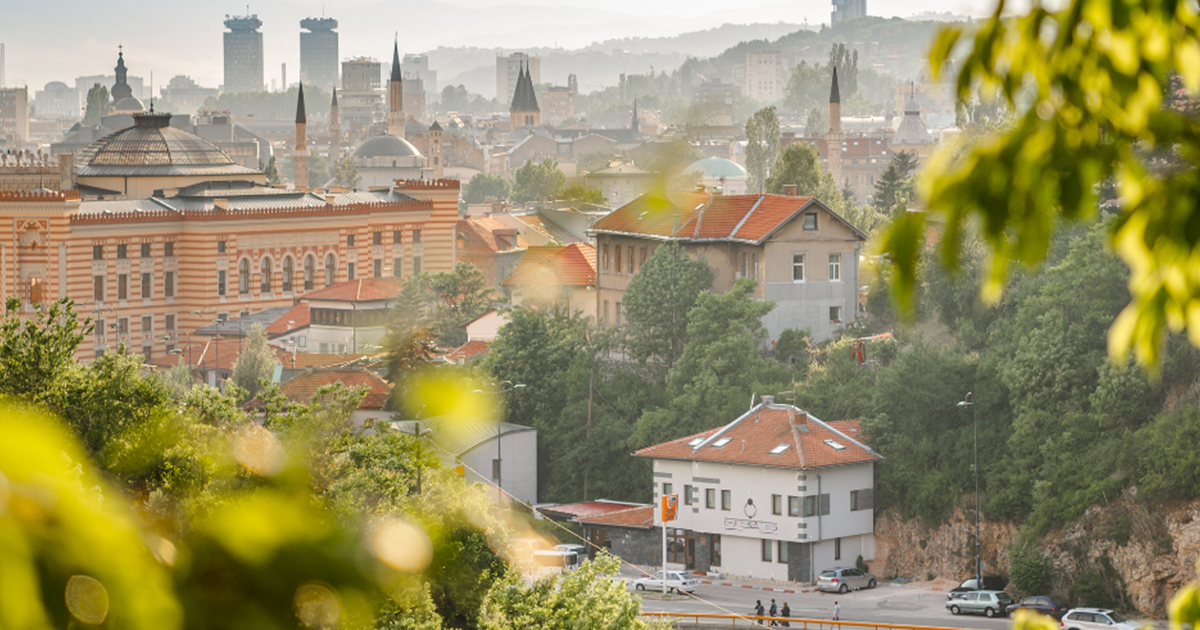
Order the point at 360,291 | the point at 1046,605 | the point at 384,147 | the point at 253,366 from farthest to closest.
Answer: the point at 384,147, the point at 360,291, the point at 253,366, the point at 1046,605

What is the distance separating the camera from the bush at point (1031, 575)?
120 feet

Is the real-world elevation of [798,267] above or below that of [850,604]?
above

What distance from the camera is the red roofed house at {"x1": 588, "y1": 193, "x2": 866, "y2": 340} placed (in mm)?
50156

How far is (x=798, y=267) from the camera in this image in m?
50.7

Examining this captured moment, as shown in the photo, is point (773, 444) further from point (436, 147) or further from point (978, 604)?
point (436, 147)

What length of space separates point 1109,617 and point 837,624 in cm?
→ 532

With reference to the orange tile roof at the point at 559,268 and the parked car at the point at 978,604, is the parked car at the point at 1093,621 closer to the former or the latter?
the parked car at the point at 978,604

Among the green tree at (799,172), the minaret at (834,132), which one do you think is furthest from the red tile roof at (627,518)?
the minaret at (834,132)

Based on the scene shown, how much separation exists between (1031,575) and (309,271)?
1765 inches

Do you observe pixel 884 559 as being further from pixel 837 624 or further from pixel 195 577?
pixel 195 577

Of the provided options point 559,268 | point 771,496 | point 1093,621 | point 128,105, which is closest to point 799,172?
point 559,268

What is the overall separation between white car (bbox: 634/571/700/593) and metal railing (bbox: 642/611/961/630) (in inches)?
123

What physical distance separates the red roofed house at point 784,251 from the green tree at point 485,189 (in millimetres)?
90476

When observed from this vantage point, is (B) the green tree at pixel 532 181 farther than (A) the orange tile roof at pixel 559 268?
→ Yes
